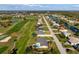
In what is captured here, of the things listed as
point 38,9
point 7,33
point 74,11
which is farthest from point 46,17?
point 7,33

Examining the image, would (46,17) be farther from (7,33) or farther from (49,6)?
(7,33)

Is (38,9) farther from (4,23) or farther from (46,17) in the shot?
(4,23)
